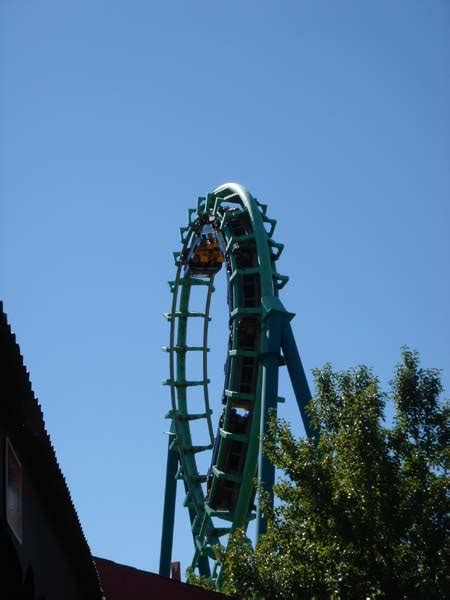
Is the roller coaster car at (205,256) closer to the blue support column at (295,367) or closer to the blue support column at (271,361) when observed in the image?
the blue support column at (271,361)

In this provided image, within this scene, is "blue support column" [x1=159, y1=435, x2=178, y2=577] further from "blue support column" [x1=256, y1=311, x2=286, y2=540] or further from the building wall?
the building wall

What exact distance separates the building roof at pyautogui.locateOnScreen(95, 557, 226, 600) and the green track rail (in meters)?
8.90

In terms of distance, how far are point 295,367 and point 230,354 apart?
3071mm

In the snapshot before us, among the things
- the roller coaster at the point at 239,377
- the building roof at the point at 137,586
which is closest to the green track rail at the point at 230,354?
the roller coaster at the point at 239,377

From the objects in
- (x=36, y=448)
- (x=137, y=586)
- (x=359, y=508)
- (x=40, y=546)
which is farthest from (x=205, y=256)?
(x=36, y=448)

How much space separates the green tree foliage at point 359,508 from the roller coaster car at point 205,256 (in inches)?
671

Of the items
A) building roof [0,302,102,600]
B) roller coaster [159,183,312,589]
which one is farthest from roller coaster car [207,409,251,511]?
building roof [0,302,102,600]

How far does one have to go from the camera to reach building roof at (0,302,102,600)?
7.19m

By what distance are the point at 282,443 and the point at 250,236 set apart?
13.6m

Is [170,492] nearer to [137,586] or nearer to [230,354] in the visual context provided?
[230,354]

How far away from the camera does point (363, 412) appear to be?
1497cm

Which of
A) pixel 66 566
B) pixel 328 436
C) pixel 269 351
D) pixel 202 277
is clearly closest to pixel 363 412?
pixel 328 436

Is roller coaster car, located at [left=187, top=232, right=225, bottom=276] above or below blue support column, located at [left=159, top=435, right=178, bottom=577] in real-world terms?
above

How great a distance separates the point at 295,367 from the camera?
84.1 feet
